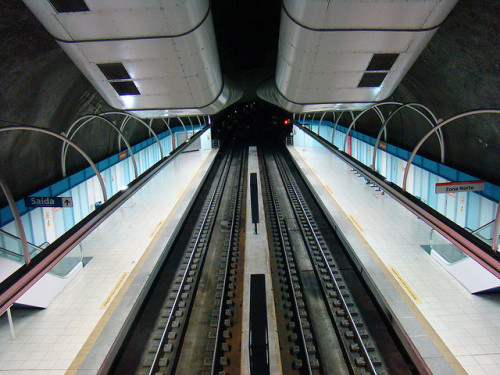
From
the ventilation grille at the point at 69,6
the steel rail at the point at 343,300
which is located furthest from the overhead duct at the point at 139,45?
the steel rail at the point at 343,300

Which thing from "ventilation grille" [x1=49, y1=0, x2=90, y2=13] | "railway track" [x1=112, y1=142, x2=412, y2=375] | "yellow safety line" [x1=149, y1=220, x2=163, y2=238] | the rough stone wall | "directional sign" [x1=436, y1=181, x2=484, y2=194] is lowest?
"railway track" [x1=112, y1=142, x2=412, y2=375]

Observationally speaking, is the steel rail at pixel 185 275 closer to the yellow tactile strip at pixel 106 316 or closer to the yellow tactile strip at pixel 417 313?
the yellow tactile strip at pixel 106 316

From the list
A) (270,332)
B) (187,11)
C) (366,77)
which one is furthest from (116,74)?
(270,332)

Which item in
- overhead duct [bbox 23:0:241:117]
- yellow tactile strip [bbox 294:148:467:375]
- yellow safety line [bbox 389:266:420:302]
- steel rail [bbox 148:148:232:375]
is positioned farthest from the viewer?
yellow safety line [bbox 389:266:420:302]

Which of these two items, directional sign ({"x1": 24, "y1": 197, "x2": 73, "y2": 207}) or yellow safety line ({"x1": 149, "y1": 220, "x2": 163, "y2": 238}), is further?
yellow safety line ({"x1": 149, "y1": 220, "x2": 163, "y2": 238})

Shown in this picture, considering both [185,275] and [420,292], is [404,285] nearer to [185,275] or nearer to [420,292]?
[420,292]

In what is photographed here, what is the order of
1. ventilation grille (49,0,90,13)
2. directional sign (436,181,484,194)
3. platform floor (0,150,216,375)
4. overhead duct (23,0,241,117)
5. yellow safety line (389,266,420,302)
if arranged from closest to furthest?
ventilation grille (49,0,90,13), overhead duct (23,0,241,117), platform floor (0,150,216,375), directional sign (436,181,484,194), yellow safety line (389,266,420,302)

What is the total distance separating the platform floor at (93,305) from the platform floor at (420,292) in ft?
18.0

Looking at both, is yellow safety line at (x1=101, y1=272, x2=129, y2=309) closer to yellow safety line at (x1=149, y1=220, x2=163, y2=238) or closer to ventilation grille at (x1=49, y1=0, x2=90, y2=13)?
yellow safety line at (x1=149, y1=220, x2=163, y2=238)

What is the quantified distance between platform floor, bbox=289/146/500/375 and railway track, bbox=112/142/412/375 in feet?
2.02

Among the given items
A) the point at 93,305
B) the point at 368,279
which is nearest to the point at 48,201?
the point at 93,305

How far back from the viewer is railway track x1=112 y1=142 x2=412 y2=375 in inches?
246

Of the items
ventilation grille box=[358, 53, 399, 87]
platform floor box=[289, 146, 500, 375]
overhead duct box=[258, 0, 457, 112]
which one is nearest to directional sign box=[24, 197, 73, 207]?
overhead duct box=[258, 0, 457, 112]

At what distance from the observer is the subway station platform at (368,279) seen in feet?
21.0
